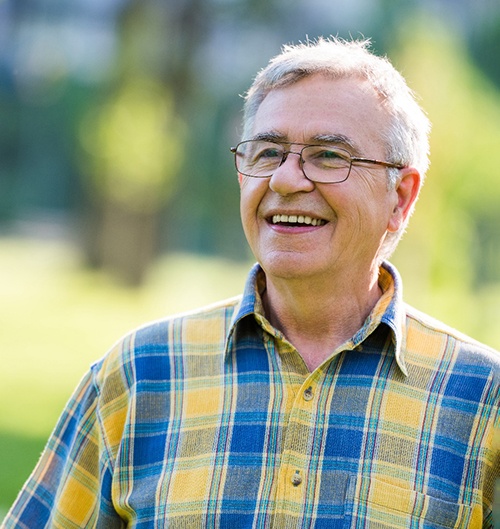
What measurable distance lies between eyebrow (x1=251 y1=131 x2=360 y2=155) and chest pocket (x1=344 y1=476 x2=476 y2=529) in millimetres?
890

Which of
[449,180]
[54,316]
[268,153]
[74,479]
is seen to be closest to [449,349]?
[268,153]

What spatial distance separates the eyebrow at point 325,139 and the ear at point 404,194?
0.23 meters

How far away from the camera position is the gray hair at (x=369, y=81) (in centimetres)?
290

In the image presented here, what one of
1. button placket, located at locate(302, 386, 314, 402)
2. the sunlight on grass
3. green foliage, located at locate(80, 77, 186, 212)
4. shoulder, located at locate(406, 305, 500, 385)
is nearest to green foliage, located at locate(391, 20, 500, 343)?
the sunlight on grass

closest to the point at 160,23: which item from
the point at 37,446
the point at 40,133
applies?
the point at 40,133

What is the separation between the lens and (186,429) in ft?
9.14

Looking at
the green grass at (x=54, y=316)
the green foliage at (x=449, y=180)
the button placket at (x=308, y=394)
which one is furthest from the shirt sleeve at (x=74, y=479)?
the green foliage at (x=449, y=180)

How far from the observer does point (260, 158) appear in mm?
2910

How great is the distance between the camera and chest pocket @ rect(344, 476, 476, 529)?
2.61 m

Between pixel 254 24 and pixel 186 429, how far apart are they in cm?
2064

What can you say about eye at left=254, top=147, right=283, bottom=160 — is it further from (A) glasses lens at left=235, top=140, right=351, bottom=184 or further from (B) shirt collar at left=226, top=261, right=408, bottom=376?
(B) shirt collar at left=226, top=261, right=408, bottom=376

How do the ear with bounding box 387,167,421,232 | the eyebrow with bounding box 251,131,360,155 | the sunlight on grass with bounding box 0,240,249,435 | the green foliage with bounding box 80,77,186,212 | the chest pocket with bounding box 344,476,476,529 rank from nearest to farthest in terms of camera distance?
the chest pocket with bounding box 344,476,476,529
the eyebrow with bounding box 251,131,360,155
the ear with bounding box 387,167,421,232
the sunlight on grass with bounding box 0,240,249,435
the green foliage with bounding box 80,77,186,212

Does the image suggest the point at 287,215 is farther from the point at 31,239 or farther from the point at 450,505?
the point at 31,239

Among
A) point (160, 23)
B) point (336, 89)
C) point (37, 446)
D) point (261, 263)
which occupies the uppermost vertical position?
point (160, 23)
